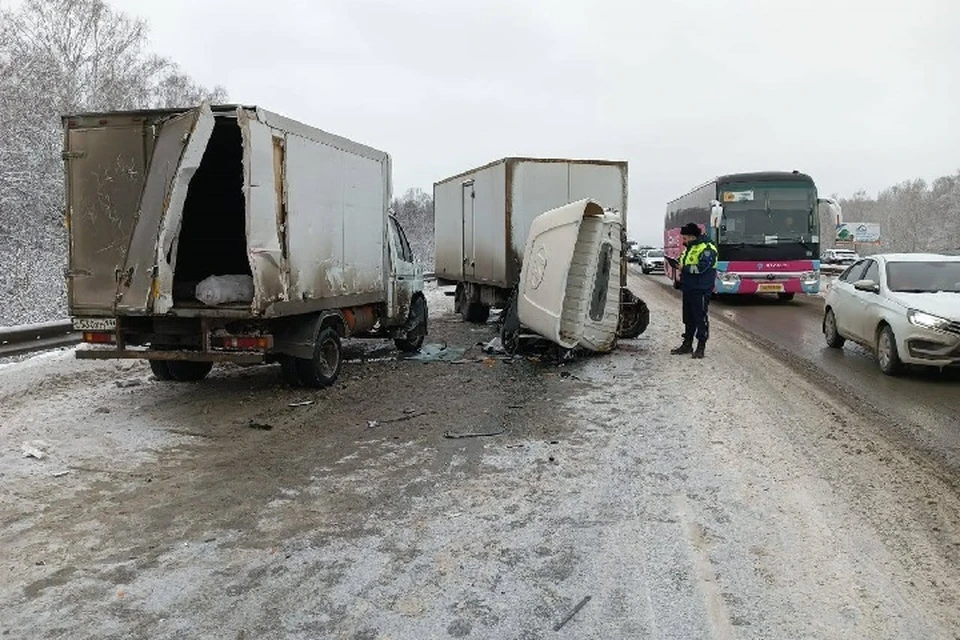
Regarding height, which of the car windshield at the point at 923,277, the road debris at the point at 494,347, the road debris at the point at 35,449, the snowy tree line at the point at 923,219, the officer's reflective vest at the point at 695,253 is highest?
the snowy tree line at the point at 923,219

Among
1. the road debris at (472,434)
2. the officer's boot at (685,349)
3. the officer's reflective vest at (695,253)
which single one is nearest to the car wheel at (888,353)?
the officer's reflective vest at (695,253)

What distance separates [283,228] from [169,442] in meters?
2.27

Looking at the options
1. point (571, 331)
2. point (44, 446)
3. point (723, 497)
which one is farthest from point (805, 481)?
point (44, 446)

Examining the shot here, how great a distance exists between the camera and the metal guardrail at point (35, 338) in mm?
9281

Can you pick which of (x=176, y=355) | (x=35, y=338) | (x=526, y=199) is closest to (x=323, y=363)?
(x=176, y=355)

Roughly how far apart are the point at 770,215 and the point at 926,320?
10554mm

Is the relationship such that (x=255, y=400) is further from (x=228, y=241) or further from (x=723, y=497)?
(x=723, y=497)

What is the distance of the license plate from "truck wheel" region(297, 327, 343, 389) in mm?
1904

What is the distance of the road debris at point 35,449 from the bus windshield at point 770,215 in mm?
16350

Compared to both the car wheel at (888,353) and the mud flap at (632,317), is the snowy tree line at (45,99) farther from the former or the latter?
the car wheel at (888,353)

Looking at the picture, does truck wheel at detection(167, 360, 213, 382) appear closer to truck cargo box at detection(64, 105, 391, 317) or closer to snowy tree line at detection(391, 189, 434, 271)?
truck cargo box at detection(64, 105, 391, 317)

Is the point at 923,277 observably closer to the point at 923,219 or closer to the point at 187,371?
the point at 187,371

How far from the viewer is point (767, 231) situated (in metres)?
18.4

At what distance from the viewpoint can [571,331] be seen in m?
9.66
